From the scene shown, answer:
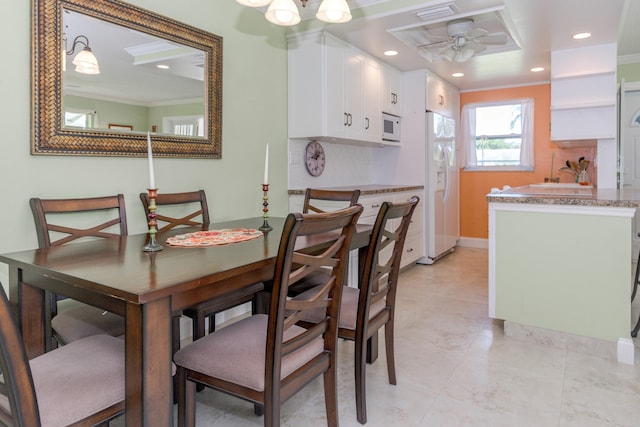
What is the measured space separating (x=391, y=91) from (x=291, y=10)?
2863 mm

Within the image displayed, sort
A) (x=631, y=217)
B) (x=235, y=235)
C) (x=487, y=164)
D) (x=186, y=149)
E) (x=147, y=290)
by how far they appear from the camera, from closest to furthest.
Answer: (x=147, y=290) < (x=235, y=235) < (x=631, y=217) < (x=186, y=149) < (x=487, y=164)

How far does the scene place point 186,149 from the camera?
2.73m

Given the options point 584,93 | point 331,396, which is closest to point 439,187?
point 584,93

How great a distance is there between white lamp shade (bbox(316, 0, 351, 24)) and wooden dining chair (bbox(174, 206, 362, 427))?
43.6 inches

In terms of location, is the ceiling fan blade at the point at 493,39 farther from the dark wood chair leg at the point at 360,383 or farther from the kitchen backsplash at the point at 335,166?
the dark wood chair leg at the point at 360,383

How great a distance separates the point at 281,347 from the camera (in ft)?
4.32

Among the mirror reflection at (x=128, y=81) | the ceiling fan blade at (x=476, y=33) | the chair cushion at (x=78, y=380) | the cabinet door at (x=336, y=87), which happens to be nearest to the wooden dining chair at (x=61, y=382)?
the chair cushion at (x=78, y=380)

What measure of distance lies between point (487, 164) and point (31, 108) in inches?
210

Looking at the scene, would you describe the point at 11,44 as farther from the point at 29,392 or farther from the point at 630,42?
the point at 630,42

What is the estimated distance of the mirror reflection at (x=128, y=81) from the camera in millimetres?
2127

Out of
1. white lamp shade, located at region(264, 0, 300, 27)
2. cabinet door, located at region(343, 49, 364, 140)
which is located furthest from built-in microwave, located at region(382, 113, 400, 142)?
white lamp shade, located at region(264, 0, 300, 27)

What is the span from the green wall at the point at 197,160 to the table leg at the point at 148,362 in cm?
125

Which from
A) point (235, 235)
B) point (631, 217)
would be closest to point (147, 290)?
point (235, 235)

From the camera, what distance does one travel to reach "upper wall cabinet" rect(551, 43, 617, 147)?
3.83 metres
